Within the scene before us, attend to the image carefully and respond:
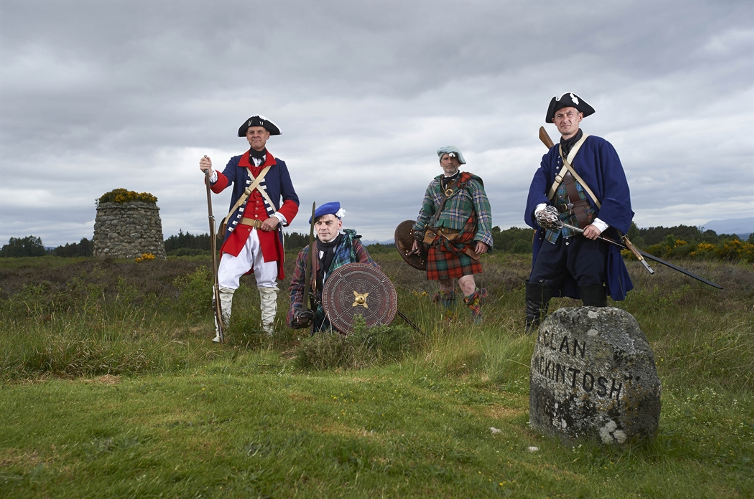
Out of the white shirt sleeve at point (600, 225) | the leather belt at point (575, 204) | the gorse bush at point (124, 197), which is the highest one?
the gorse bush at point (124, 197)

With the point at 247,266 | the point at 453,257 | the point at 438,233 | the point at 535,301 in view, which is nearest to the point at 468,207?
the point at 438,233

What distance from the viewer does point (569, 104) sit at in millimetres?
5777

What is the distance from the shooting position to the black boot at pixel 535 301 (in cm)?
605

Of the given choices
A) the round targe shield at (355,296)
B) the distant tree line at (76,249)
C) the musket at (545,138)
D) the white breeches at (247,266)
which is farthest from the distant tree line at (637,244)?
the musket at (545,138)

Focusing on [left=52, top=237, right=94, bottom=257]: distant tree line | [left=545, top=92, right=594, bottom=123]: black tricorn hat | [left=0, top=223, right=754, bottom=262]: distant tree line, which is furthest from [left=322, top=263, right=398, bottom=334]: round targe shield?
[left=52, top=237, right=94, bottom=257]: distant tree line

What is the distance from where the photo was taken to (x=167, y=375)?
210 inches

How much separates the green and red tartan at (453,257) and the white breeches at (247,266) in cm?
210

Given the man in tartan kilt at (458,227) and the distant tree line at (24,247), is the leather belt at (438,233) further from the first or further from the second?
the distant tree line at (24,247)

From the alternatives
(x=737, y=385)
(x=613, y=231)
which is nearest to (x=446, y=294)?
(x=613, y=231)

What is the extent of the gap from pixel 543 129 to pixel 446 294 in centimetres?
252

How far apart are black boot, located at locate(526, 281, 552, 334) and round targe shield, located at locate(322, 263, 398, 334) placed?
4.81 feet

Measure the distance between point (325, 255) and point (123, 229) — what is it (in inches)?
787

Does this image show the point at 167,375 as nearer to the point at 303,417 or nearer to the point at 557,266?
the point at 303,417

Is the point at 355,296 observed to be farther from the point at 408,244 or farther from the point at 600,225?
the point at 600,225
